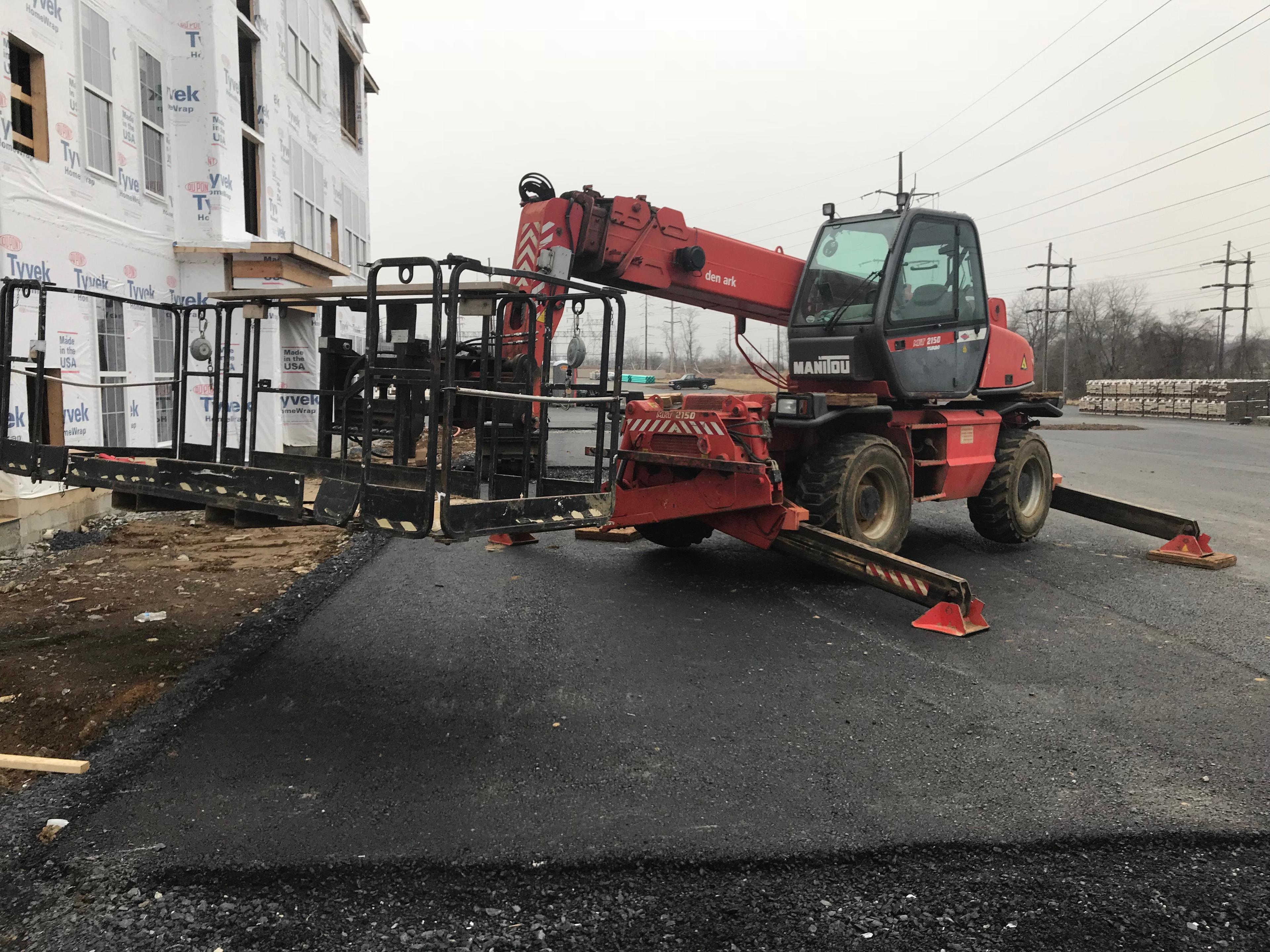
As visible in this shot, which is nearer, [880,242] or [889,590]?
[889,590]

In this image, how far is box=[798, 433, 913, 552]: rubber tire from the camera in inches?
280

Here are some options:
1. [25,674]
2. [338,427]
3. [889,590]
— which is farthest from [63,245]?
[889,590]

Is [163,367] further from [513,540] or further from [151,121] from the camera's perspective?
[513,540]

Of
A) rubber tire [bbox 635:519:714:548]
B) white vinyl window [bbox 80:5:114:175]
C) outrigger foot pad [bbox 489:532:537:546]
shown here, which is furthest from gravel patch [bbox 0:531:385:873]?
white vinyl window [bbox 80:5:114:175]

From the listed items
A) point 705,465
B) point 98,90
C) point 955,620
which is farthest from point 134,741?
point 98,90

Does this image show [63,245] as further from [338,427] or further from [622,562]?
[622,562]

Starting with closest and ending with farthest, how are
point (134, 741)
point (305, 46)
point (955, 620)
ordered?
point (134, 741) < point (955, 620) < point (305, 46)

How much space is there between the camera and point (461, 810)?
3.46 m

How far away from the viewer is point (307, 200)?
714 inches

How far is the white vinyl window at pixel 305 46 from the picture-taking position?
16.8 meters

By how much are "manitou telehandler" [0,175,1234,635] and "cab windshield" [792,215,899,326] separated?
22 millimetres

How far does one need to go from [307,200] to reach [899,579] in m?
16.1

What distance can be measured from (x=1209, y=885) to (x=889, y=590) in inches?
129

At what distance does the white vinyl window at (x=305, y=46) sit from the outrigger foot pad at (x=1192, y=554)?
16508 mm
